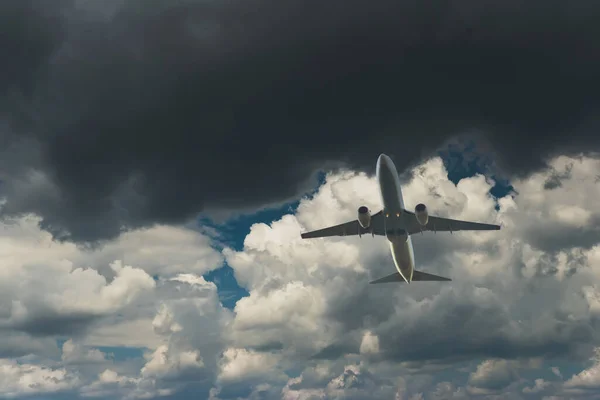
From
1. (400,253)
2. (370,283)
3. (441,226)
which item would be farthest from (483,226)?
(370,283)

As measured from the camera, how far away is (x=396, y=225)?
340 ft

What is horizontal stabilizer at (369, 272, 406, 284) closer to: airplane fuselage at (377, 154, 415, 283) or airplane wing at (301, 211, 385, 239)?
airplane fuselage at (377, 154, 415, 283)

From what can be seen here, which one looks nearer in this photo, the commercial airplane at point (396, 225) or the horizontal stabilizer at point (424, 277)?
the commercial airplane at point (396, 225)

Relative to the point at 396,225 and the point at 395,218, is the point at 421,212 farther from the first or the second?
the point at 396,225

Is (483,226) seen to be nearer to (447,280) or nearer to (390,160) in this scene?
(447,280)

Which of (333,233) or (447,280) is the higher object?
(333,233)

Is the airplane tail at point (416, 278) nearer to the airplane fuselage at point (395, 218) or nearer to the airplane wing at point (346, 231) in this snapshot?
the airplane fuselage at point (395, 218)

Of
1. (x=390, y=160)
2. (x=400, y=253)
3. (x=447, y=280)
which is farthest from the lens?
(x=447, y=280)

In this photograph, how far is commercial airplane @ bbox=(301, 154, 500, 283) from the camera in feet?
306

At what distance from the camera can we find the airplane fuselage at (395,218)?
91.1 meters

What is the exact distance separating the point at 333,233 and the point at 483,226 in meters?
29.3

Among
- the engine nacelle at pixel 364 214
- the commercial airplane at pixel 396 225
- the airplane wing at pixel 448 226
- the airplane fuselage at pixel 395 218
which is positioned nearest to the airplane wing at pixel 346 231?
the commercial airplane at pixel 396 225

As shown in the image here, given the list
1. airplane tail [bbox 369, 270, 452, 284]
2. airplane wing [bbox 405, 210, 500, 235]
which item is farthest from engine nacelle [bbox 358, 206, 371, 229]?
airplane tail [bbox 369, 270, 452, 284]

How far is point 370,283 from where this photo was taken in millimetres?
126438
